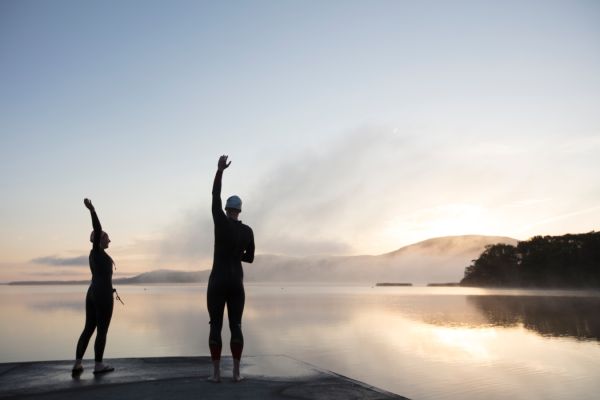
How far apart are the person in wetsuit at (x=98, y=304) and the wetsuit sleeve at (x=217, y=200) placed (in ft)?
8.53

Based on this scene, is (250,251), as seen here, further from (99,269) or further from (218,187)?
(99,269)

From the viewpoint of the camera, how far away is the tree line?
117 metres

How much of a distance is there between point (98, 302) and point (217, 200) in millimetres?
3404

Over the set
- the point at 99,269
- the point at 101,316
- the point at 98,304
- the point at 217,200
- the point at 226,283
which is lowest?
the point at 101,316

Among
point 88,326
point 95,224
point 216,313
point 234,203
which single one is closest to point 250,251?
point 234,203

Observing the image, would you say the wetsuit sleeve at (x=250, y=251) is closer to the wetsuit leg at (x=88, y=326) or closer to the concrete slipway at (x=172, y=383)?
the concrete slipway at (x=172, y=383)

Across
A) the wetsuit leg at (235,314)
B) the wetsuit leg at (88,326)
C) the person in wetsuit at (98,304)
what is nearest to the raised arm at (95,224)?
the person in wetsuit at (98,304)

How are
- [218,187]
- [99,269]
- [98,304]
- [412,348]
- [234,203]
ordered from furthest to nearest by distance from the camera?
[412,348] → [99,269] → [98,304] → [234,203] → [218,187]

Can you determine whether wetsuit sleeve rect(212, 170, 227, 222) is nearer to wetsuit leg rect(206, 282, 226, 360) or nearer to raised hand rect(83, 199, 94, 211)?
wetsuit leg rect(206, 282, 226, 360)

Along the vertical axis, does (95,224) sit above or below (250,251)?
above

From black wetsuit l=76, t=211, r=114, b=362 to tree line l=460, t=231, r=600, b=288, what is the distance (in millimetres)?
127164

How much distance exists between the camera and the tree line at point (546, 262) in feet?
384

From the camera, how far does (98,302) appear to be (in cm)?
909

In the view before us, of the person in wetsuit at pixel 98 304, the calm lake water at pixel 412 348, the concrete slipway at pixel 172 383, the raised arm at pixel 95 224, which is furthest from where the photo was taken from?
the calm lake water at pixel 412 348
